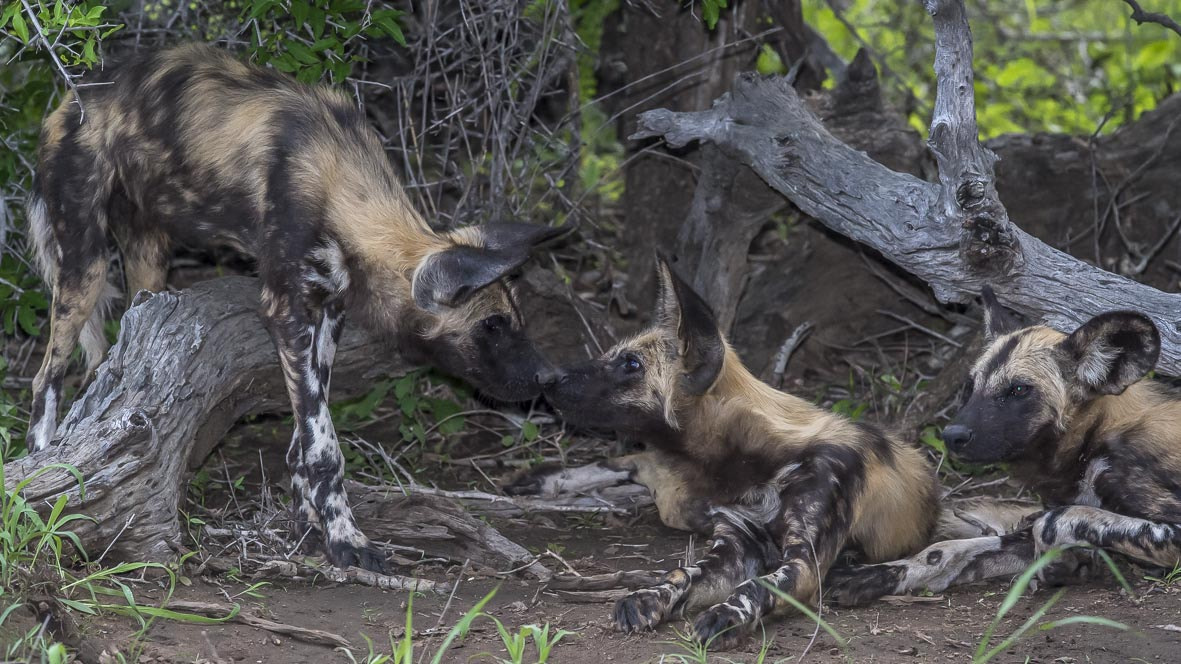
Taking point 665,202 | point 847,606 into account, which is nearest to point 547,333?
point 665,202

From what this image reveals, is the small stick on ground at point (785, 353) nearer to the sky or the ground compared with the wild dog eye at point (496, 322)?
nearer to the ground

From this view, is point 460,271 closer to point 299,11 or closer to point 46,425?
point 299,11

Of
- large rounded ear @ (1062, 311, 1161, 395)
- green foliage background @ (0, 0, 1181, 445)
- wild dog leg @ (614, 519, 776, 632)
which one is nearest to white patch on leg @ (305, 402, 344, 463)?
green foliage background @ (0, 0, 1181, 445)

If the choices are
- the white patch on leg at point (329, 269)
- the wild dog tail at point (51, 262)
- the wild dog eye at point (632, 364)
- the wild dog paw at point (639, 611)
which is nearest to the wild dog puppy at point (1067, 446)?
the wild dog paw at point (639, 611)

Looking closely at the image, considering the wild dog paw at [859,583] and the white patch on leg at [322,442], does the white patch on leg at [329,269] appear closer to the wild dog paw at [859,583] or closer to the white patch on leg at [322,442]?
the white patch on leg at [322,442]

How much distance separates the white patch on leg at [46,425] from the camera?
453cm

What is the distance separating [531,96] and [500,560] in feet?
7.75

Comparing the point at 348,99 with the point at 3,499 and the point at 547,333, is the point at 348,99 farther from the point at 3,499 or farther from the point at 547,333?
the point at 3,499

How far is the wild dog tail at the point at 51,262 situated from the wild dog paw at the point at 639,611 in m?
2.58

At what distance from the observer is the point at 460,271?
429 cm

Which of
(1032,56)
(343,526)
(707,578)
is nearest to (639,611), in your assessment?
(707,578)

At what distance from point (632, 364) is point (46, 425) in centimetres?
217

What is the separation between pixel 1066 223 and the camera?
5.93 meters

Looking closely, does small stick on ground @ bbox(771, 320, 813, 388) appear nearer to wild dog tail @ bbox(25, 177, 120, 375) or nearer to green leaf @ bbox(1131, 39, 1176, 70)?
wild dog tail @ bbox(25, 177, 120, 375)
